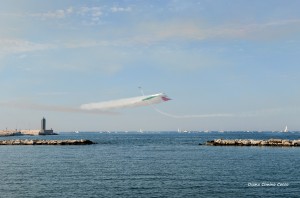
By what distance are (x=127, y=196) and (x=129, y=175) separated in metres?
14.4

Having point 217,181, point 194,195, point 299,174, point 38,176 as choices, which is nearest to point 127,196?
point 194,195

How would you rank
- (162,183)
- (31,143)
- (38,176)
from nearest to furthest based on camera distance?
(162,183)
(38,176)
(31,143)

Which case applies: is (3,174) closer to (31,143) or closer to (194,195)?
(194,195)

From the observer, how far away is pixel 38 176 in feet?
173

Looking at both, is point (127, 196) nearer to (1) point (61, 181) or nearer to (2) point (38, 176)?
(1) point (61, 181)

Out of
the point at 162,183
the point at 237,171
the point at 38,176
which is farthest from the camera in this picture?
the point at 237,171

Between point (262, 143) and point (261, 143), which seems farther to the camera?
point (261, 143)

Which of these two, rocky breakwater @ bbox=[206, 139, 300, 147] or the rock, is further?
the rock

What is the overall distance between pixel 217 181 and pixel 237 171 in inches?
420

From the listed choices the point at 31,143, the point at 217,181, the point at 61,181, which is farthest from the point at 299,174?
the point at 31,143

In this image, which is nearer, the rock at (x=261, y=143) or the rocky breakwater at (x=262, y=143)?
the rocky breakwater at (x=262, y=143)

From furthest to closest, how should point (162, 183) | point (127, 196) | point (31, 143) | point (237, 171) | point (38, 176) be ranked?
1. point (31, 143)
2. point (237, 171)
3. point (38, 176)
4. point (162, 183)
5. point (127, 196)

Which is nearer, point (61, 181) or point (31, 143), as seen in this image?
point (61, 181)

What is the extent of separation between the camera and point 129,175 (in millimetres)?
52656
